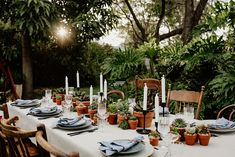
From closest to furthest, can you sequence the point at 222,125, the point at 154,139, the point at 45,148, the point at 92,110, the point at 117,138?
the point at 45,148
the point at 154,139
the point at 117,138
the point at 222,125
the point at 92,110

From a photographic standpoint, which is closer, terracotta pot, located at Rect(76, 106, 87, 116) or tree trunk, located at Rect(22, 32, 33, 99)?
terracotta pot, located at Rect(76, 106, 87, 116)

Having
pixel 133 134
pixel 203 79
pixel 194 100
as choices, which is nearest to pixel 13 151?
pixel 133 134

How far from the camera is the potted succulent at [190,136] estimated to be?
75.0 inches

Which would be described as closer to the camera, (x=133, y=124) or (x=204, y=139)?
(x=204, y=139)

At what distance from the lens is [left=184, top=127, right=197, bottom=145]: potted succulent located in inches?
75.0

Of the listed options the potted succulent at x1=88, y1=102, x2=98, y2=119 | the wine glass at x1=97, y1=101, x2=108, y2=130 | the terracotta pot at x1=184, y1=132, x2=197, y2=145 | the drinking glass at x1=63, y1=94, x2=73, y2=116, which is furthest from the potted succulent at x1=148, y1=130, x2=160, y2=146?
the drinking glass at x1=63, y1=94, x2=73, y2=116

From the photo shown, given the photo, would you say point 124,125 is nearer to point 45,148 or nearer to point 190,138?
point 190,138

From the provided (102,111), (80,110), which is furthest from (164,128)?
(80,110)

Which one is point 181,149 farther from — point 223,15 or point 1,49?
point 1,49

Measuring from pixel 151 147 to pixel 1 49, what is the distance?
7387 millimetres

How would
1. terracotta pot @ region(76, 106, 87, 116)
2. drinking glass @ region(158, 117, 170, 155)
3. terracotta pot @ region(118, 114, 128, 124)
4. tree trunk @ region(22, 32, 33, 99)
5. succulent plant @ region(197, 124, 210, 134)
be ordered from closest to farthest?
1. drinking glass @ region(158, 117, 170, 155)
2. succulent plant @ region(197, 124, 210, 134)
3. terracotta pot @ region(118, 114, 128, 124)
4. terracotta pot @ region(76, 106, 87, 116)
5. tree trunk @ region(22, 32, 33, 99)

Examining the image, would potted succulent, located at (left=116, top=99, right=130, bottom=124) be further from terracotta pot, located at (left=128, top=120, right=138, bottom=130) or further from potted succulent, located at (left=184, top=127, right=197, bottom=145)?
potted succulent, located at (left=184, top=127, right=197, bottom=145)

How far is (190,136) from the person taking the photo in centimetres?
190

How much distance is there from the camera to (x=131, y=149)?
1.73m
